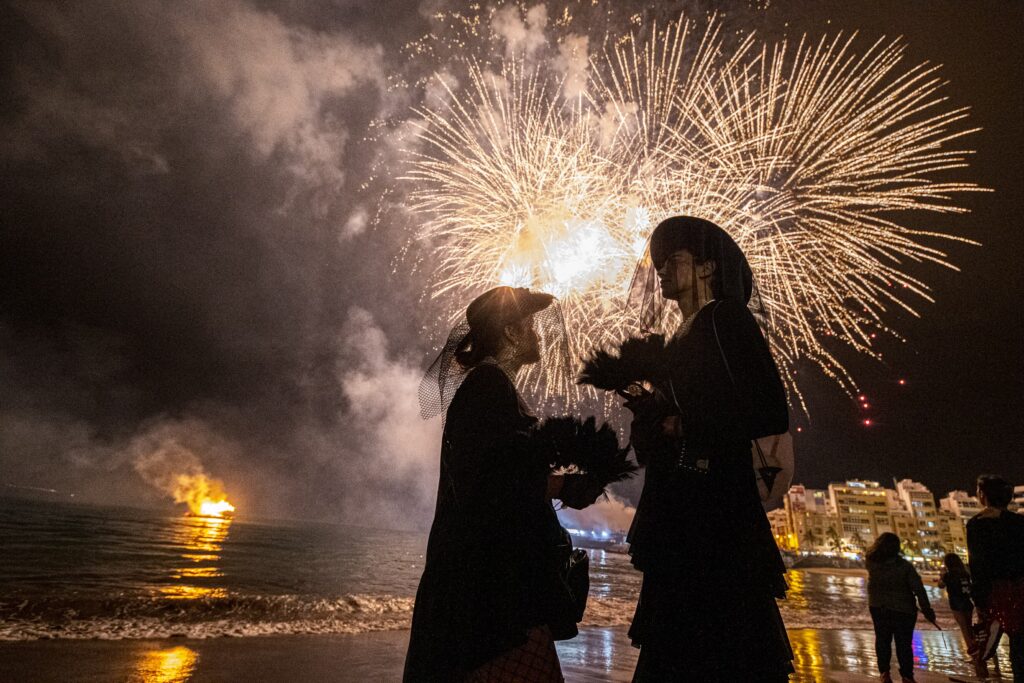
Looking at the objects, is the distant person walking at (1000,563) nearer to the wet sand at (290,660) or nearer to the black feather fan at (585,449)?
the wet sand at (290,660)

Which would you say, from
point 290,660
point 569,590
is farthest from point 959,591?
point 290,660

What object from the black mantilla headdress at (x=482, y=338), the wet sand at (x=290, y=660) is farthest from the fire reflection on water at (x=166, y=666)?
Answer: the black mantilla headdress at (x=482, y=338)

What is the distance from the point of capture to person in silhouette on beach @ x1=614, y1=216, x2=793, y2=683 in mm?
1479

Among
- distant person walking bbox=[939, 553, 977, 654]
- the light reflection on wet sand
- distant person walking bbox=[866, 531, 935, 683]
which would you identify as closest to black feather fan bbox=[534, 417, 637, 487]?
the light reflection on wet sand

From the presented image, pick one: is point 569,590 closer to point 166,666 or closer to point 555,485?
point 555,485

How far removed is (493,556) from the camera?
1942 millimetres

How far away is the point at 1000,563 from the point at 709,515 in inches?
190

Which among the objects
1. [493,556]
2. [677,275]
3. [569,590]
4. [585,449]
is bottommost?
[569,590]

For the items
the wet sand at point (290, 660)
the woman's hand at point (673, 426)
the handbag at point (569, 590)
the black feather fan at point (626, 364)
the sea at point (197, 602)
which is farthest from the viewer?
the sea at point (197, 602)

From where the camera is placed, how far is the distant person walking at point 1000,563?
167 inches

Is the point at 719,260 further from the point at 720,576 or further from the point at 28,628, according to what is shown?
the point at 28,628

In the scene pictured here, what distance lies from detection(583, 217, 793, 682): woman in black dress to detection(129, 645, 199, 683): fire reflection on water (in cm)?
645

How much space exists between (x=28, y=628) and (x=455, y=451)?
11.9m

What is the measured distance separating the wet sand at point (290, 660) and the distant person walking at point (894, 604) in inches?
23.0
